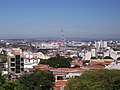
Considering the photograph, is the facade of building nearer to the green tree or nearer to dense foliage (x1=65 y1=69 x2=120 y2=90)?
the green tree

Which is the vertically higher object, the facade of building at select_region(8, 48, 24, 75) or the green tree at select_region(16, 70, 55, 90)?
the facade of building at select_region(8, 48, 24, 75)

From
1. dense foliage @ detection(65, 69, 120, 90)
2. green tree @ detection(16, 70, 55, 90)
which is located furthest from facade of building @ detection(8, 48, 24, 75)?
dense foliage @ detection(65, 69, 120, 90)

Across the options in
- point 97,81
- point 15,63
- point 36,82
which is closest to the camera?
point 97,81

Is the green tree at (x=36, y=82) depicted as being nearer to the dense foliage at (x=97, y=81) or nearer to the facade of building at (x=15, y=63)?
the dense foliage at (x=97, y=81)

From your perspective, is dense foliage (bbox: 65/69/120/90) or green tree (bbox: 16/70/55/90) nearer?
dense foliage (bbox: 65/69/120/90)

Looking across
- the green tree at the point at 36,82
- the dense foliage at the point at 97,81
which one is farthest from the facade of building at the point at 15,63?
the dense foliage at the point at 97,81

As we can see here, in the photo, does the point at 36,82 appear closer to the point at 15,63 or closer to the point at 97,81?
the point at 97,81

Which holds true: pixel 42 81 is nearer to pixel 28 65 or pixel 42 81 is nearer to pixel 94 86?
pixel 94 86

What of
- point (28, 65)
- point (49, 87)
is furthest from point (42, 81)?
point (28, 65)

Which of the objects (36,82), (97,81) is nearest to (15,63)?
(36,82)
